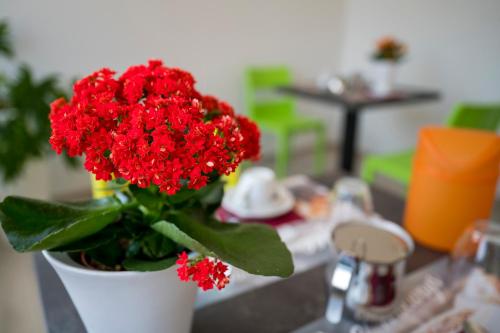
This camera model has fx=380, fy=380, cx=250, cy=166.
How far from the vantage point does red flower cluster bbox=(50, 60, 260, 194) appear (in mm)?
349

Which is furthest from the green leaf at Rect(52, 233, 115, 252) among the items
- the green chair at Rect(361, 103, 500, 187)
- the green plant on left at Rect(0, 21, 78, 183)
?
the green chair at Rect(361, 103, 500, 187)

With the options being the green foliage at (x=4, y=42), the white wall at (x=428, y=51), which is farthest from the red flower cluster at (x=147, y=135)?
the white wall at (x=428, y=51)

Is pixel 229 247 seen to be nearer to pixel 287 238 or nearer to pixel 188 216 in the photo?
pixel 188 216

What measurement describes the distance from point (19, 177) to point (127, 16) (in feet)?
3.68

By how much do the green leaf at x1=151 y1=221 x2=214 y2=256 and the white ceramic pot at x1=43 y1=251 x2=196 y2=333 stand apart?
38mm

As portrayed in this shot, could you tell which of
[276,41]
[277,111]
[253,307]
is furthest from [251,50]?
[253,307]

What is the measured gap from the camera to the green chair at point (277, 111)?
8.36 ft

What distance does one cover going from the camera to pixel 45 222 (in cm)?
42

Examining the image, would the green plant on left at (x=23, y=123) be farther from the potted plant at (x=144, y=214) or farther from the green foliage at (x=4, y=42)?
the potted plant at (x=144, y=214)

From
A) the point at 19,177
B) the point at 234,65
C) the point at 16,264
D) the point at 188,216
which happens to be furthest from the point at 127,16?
the point at 188,216

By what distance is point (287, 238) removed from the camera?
0.77m

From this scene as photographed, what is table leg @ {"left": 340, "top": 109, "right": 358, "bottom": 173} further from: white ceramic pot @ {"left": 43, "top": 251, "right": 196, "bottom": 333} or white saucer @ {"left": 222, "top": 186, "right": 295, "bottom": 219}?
white ceramic pot @ {"left": 43, "top": 251, "right": 196, "bottom": 333}

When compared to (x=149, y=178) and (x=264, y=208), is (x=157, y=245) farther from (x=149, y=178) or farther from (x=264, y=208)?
(x=264, y=208)

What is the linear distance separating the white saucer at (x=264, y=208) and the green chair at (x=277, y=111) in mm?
1643
